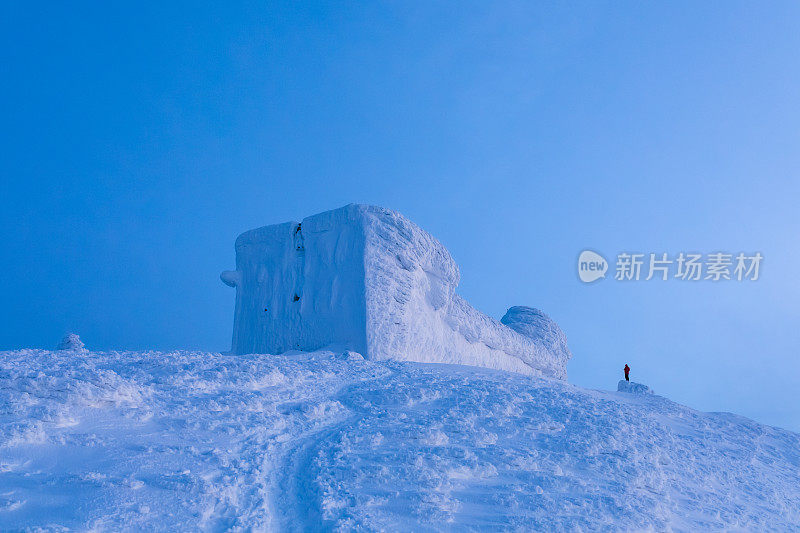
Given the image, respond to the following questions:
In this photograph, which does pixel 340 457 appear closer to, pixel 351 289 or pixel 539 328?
pixel 351 289

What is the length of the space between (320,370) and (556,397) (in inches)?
91.4

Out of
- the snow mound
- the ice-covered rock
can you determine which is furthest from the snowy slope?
the snow mound

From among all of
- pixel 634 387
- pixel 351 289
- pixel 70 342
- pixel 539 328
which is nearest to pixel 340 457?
pixel 351 289

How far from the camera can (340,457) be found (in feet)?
11.7

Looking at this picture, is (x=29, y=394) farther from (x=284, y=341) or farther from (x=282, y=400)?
(x=284, y=341)

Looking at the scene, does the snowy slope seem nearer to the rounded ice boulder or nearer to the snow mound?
the snow mound

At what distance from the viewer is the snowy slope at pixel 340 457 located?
9.46 ft

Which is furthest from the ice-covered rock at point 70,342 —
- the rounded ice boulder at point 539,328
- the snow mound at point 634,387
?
the rounded ice boulder at point 539,328

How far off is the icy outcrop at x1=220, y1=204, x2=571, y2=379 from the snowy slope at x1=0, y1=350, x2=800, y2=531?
2.20m

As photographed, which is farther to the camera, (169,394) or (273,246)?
(273,246)

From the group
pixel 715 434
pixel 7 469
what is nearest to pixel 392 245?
pixel 715 434

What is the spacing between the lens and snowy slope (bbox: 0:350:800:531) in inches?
114

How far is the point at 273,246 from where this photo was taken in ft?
29.5

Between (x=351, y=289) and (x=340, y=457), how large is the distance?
4168 mm
